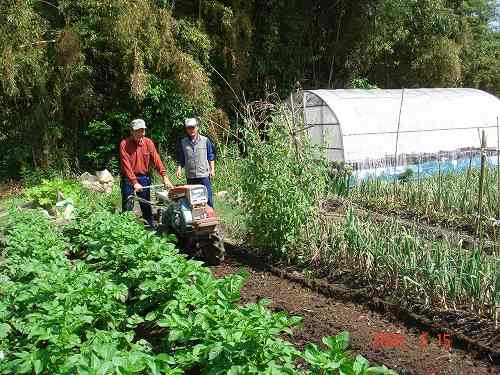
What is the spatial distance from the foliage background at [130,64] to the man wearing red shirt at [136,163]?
8.25 ft

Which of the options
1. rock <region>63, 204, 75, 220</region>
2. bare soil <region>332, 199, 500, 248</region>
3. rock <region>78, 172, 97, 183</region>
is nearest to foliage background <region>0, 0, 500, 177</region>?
rock <region>78, 172, 97, 183</region>

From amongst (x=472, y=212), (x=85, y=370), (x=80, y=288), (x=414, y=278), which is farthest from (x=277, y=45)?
(x=85, y=370)

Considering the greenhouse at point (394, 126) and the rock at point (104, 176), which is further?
the rock at point (104, 176)

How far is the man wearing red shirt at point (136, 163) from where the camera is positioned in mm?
6559

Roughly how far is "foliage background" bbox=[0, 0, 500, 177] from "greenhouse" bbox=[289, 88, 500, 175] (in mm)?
1422

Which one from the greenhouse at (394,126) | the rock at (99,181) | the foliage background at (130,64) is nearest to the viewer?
the foliage background at (130,64)

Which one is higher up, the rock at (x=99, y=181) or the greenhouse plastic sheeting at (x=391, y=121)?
the greenhouse plastic sheeting at (x=391, y=121)

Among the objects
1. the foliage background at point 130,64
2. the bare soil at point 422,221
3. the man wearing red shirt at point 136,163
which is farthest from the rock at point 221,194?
the man wearing red shirt at point 136,163

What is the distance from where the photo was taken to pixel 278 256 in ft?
19.9

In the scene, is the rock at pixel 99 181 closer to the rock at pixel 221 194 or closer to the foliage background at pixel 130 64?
the foliage background at pixel 130 64

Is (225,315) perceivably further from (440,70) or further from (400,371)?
(440,70)

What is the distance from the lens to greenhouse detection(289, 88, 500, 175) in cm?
1085

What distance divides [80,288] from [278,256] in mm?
2947

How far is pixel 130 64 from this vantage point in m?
11.0
